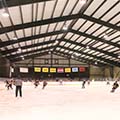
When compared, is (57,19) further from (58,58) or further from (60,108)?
(58,58)

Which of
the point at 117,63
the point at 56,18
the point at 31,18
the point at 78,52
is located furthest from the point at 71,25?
the point at 117,63

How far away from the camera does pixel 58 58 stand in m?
48.8

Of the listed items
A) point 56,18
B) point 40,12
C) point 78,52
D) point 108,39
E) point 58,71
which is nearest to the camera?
point 40,12

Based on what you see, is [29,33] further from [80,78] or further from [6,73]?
[80,78]

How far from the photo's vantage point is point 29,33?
25297 millimetres

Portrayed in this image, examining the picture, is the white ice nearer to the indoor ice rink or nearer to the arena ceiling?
the indoor ice rink

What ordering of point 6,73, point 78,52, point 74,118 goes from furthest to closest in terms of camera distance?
point 78,52
point 6,73
point 74,118

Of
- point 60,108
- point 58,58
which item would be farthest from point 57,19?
point 58,58

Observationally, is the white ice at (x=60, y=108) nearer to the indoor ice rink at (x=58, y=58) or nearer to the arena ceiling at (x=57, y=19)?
the indoor ice rink at (x=58, y=58)

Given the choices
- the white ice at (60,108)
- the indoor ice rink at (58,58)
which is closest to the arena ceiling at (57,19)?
the indoor ice rink at (58,58)

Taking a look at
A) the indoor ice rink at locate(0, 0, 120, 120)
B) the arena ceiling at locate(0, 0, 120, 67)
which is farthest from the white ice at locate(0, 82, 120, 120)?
the arena ceiling at locate(0, 0, 120, 67)

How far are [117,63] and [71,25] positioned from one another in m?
21.3

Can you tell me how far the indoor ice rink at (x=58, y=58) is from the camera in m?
9.85

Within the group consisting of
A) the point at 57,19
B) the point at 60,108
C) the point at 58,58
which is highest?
the point at 57,19
